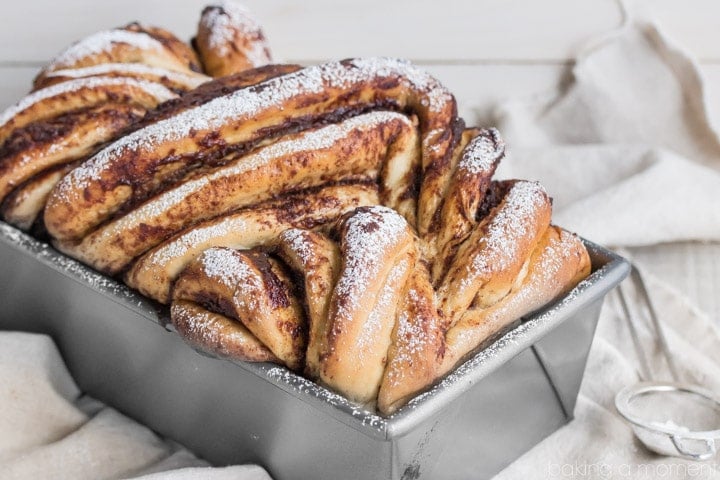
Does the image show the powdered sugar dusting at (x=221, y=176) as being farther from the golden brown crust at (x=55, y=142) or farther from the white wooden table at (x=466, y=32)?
the white wooden table at (x=466, y=32)

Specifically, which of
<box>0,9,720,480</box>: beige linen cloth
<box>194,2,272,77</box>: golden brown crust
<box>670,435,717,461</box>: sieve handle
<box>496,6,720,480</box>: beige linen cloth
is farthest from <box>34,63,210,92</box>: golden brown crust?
<box>670,435,717,461</box>: sieve handle

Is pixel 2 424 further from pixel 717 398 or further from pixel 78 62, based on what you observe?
pixel 717 398

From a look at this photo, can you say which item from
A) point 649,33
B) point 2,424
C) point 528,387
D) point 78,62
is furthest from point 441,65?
point 2,424

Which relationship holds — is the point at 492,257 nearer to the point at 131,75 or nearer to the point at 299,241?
the point at 299,241

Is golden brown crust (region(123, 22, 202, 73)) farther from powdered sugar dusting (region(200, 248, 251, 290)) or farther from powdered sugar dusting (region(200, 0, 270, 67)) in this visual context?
powdered sugar dusting (region(200, 248, 251, 290))

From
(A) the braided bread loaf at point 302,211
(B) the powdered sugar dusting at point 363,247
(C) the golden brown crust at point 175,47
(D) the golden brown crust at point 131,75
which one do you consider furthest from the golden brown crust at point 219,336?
(C) the golden brown crust at point 175,47
